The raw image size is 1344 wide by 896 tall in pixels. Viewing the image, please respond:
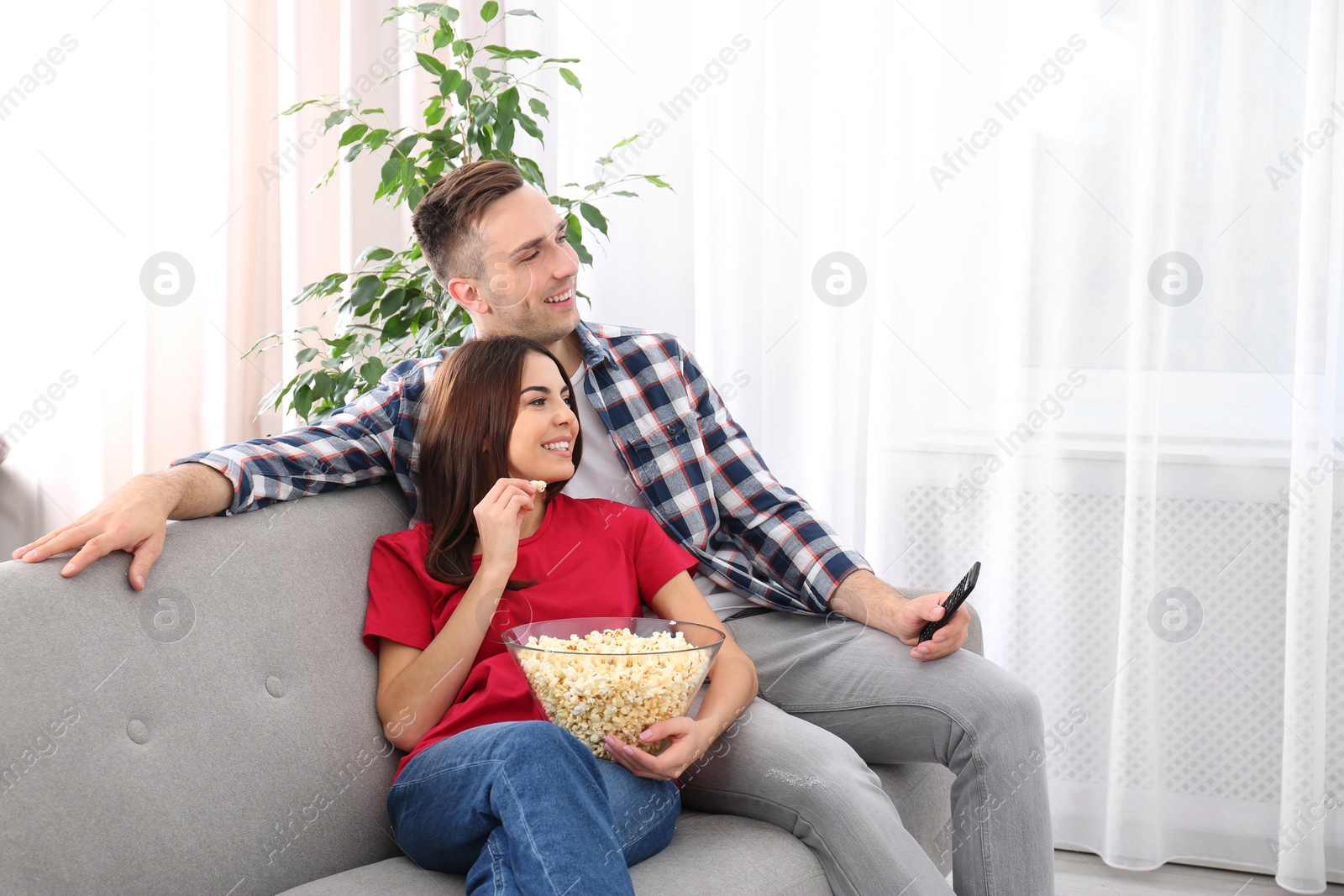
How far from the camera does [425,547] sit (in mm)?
1472

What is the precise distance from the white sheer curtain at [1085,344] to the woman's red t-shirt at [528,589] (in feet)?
3.00

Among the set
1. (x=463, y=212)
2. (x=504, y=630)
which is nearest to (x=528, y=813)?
(x=504, y=630)

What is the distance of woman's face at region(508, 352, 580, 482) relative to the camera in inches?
57.5

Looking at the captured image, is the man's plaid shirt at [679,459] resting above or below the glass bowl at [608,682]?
above

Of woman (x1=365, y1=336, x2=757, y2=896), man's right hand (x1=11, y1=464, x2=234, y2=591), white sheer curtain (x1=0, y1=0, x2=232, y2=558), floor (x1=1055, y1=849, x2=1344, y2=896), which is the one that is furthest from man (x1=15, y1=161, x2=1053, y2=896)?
white sheer curtain (x1=0, y1=0, x2=232, y2=558)

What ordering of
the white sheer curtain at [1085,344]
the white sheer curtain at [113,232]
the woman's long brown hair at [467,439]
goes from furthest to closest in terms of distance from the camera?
1. the white sheer curtain at [113,232]
2. the white sheer curtain at [1085,344]
3. the woman's long brown hair at [467,439]

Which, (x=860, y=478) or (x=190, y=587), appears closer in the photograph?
(x=190, y=587)

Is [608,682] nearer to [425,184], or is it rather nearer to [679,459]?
[679,459]

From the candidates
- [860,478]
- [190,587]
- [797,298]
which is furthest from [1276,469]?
[190,587]

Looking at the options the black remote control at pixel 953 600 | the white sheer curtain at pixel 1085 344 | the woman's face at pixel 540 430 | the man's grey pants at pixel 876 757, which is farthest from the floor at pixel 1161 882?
the woman's face at pixel 540 430

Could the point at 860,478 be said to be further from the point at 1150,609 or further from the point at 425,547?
the point at 425,547

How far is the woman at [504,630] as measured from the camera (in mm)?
1068

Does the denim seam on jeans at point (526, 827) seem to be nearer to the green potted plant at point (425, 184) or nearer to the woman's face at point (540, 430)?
the woman's face at point (540, 430)

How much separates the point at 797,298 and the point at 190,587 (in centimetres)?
147
